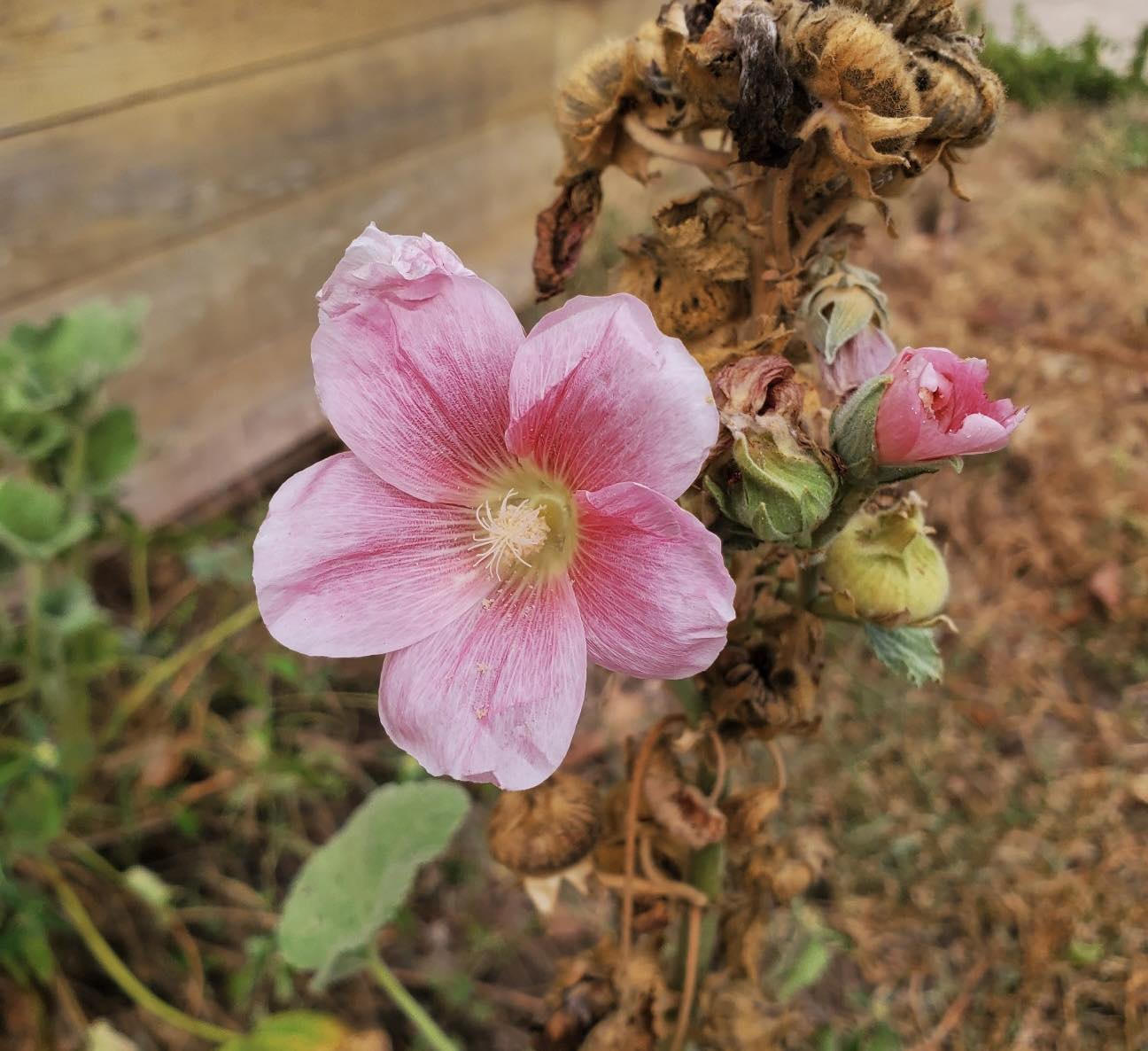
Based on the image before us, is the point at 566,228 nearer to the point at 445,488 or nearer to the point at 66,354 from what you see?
the point at 445,488

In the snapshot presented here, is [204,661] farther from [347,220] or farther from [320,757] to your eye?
[347,220]

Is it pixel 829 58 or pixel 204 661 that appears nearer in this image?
pixel 829 58

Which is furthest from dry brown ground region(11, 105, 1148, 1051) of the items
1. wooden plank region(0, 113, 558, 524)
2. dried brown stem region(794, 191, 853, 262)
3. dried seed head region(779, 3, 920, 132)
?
dried seed head region(779, 3, 920, 132)

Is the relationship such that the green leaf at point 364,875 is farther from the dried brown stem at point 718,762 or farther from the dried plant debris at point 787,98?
the dried plant debris at point 787,98

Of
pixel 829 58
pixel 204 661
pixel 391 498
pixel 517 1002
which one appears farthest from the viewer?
pixel 204 661

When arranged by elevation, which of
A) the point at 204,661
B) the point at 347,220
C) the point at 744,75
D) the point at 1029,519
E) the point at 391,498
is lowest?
the point at 204,661

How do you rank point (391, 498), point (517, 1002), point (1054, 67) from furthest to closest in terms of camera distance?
1. point (517, 1002)
2. point (1054, 67)
3. point (391, 498)

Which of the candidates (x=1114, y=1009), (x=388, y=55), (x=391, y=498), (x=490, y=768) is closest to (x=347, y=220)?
(x=388, y=55)
